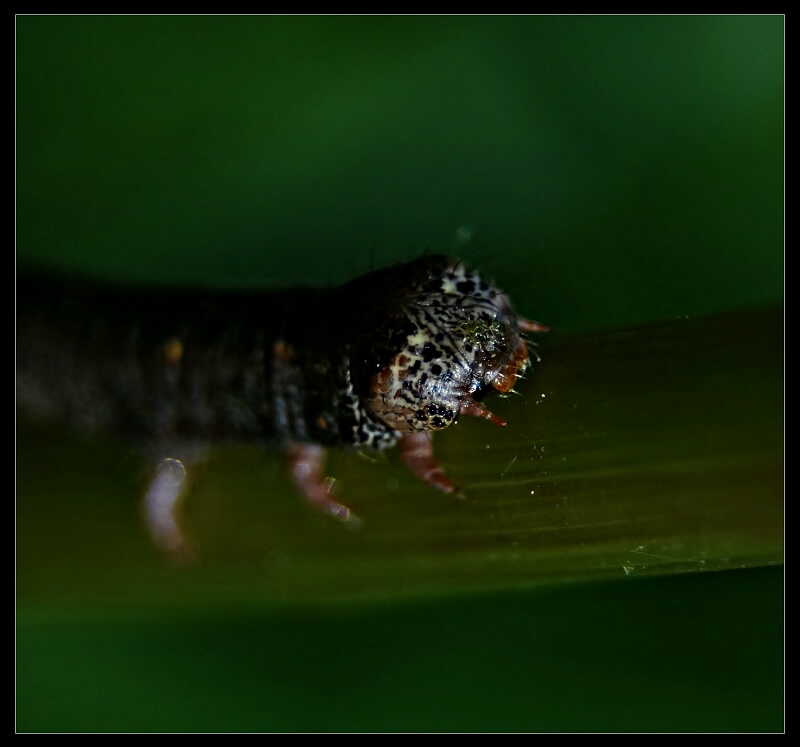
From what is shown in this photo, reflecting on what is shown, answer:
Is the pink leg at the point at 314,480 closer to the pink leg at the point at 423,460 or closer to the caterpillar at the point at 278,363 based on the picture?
the caterpillar at the point at 278,363

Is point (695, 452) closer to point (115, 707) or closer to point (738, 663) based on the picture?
point (738, 663)

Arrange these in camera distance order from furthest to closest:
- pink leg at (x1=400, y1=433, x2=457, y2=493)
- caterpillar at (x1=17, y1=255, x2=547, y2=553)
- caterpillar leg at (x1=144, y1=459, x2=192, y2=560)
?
caterpillar leg at (x1=144, y1=459, x2=192, y2=560)
caterpillar at (x1=17, y1=255, x2=547, y2=553)
pink leg at (x1=400, y1=433, x2=457, y2=493)

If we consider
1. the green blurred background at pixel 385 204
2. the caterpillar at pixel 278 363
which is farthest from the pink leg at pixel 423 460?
the green blurred background at pixel 385 204

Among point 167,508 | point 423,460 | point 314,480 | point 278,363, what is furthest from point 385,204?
point 167,508

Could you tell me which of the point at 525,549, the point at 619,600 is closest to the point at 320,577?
the point at 525,549

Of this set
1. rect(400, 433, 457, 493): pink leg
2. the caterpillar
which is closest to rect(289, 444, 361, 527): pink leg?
the caterpillar

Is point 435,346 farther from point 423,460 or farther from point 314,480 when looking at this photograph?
point 314,480

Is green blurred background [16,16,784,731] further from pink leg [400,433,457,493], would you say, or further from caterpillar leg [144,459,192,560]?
pink leg [400,433,457,493]
